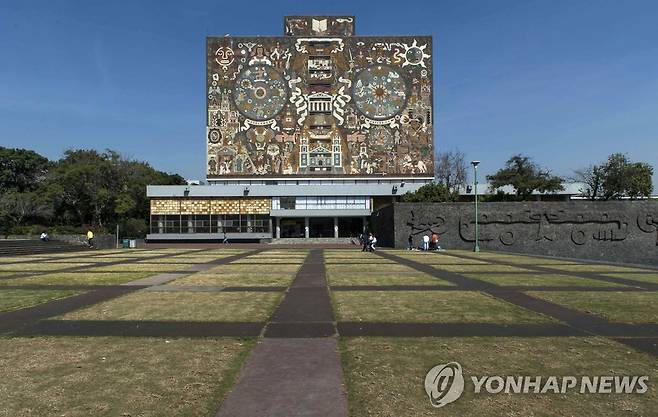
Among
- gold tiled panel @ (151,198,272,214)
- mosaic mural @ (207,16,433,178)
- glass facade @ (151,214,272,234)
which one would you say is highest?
mosaic mural @ (207,16,433,178)

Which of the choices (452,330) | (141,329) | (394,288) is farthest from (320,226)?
(452,330)

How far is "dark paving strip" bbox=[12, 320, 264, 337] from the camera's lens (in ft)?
23.3

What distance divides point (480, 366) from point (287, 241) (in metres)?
64.6

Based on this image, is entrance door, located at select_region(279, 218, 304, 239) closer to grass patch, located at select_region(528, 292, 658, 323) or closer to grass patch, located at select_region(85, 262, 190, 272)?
grass patch, located at select_region(85, 262, 190, 272)

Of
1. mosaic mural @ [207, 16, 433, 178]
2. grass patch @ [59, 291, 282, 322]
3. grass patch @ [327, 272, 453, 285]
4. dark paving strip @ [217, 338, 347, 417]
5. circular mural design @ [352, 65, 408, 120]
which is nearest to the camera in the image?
dark paving strip @ [217, 338, 347, 417]

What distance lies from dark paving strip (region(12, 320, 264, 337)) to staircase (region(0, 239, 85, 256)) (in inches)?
1174

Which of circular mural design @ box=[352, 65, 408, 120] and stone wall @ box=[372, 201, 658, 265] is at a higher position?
circular mural design @ box=[352, 65, 408, 120]

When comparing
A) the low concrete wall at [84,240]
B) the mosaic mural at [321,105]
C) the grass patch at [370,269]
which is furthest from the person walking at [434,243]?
the mosaic mural at [321,105]

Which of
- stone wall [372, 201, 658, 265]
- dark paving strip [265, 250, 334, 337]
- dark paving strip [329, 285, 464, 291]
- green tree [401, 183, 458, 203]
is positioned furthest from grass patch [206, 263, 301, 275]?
green tree [401, 183, 458, 203]

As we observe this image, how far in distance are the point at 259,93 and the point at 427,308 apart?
7404 cm

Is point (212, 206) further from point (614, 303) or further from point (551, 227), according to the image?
point (614, 303)

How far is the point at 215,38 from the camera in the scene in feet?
261

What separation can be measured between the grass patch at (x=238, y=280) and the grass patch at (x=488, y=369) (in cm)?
717

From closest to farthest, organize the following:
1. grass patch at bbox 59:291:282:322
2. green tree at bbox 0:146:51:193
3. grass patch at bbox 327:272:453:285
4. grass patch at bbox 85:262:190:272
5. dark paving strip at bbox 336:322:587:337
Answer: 1. dark paving strip at bbox 336:322:587:337
2. grass patch at bbox 59:291:282:322
3. grass patch at bbox 327:272:453:285
4. grass patch at bbox 85:262:190:272
5. green tree at bbox 0:146:51:193
